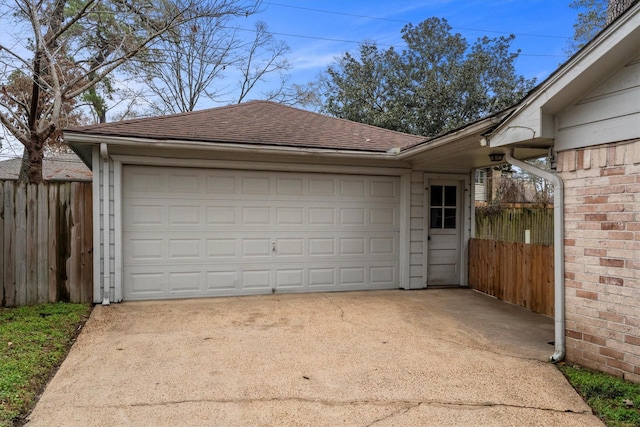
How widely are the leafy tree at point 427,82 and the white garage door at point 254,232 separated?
10.7m

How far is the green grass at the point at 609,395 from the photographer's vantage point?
9.36 ft

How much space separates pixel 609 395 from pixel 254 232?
5.10 metres

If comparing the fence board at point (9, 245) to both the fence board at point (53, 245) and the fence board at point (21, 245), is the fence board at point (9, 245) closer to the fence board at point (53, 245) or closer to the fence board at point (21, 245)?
the fence board at point (21, 245)

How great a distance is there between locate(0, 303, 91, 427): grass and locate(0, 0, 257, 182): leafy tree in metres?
5.07

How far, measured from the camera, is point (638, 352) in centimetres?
329

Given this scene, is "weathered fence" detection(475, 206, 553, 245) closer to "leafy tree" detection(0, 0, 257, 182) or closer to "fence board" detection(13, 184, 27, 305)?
"leafy tree" detection(0, 0, 257, 182)

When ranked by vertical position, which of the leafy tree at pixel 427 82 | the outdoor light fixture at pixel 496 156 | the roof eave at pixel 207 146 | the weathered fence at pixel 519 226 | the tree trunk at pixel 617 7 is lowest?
the weathered fence at pixel 519 226

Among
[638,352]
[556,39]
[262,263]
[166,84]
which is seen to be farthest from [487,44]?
[638,352]

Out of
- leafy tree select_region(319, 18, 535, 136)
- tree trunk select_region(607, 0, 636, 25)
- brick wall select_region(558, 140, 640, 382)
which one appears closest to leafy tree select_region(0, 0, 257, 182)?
tree trunk select_region(607, 0, 636, 25)

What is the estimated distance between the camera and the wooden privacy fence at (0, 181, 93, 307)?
588cm

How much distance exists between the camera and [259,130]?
714cm

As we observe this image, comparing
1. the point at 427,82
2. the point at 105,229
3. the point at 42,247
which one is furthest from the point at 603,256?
the point at 427,82

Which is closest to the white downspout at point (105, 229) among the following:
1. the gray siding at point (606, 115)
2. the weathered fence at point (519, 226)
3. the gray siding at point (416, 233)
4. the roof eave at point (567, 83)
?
the gray siding at point (416, 233)

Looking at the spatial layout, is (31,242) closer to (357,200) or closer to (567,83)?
(357,200)
